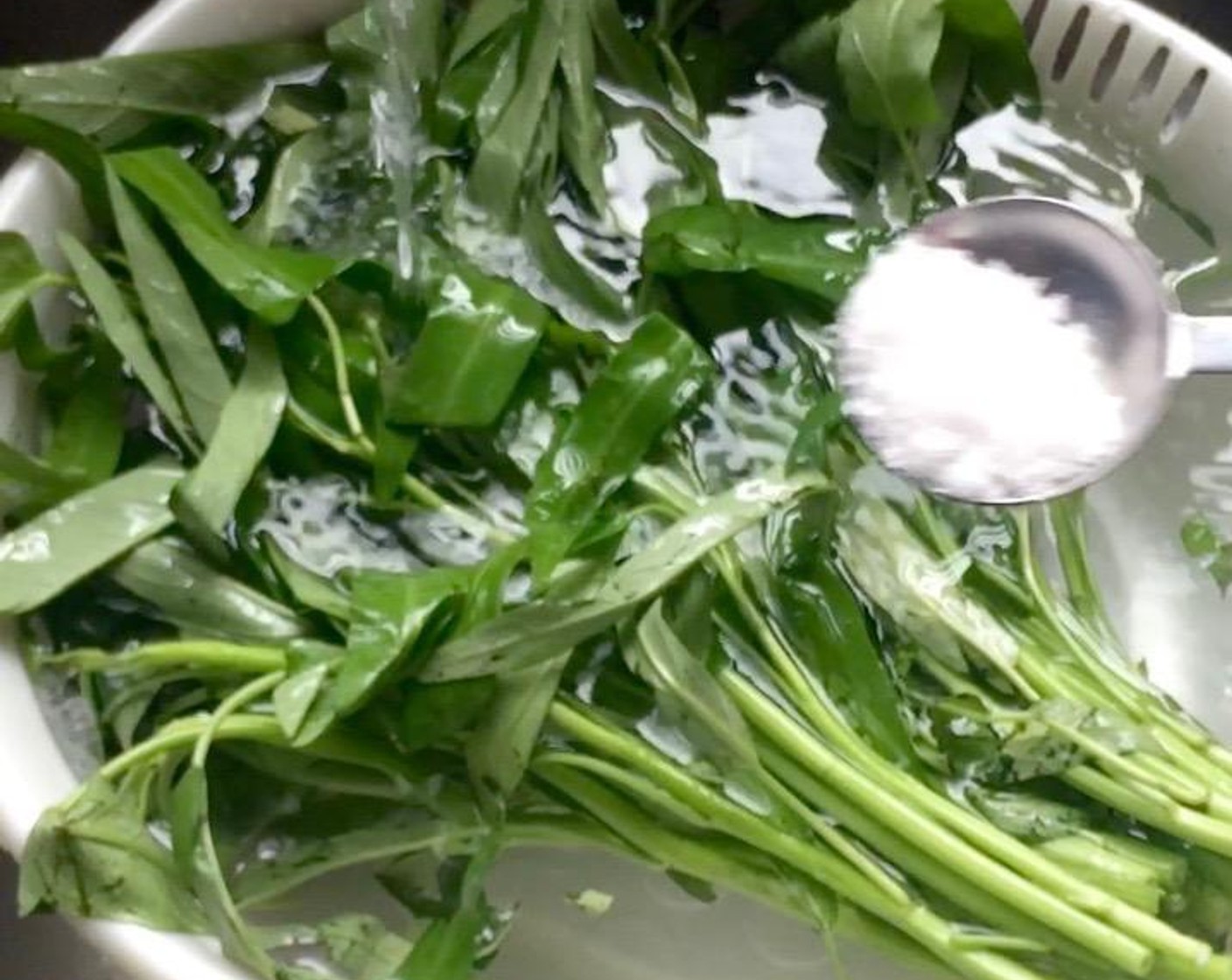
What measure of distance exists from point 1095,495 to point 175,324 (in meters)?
0.38

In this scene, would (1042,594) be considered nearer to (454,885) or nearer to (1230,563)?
(1230,563)

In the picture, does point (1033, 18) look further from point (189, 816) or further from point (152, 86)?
point (189, 816)

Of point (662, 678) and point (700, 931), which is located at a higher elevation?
point (662, 678)

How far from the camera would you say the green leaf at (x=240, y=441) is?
1.77ft

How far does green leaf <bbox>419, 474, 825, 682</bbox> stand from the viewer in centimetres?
51

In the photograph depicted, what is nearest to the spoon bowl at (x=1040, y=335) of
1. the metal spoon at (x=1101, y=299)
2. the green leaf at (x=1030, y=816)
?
the metal spoon at (x=1101, y=299)

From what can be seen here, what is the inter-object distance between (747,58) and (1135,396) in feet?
0.74

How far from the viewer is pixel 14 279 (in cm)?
58

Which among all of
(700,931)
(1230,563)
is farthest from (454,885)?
(1230,563)

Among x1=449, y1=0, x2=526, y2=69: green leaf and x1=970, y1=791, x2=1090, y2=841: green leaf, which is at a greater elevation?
x1=449, y1=0, x2=526, y2=69: green leaf

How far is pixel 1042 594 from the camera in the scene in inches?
23.5

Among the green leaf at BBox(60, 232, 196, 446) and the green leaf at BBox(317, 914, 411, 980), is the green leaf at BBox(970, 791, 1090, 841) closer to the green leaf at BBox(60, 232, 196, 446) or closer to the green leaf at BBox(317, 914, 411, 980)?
the green leaf at BBox(317, 914, 411, 980)

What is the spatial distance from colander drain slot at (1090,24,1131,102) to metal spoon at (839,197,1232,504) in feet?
0.33

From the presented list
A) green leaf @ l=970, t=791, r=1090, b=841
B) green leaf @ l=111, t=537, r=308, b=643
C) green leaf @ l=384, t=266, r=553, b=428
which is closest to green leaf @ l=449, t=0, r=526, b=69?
green leaf @ l=384, t=266, r=553, b=428
